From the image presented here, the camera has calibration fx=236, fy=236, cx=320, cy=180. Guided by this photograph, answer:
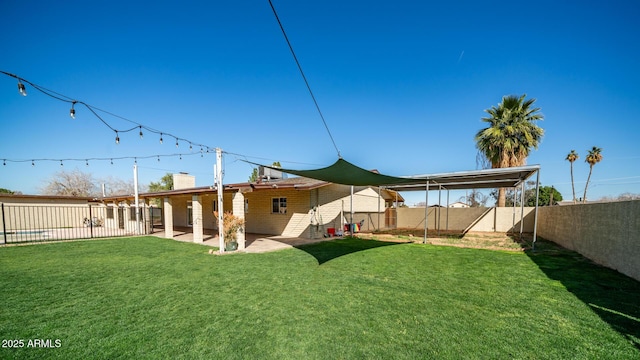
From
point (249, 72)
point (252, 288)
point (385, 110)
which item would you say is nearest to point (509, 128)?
point (385, 110)

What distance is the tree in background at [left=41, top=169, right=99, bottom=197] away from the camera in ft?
92.0

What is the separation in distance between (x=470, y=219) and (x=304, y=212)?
9.98 metres

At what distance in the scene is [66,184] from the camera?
28156 millimetres

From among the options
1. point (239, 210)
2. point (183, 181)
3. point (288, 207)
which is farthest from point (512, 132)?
point (183, 181)

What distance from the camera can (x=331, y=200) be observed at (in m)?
11.8

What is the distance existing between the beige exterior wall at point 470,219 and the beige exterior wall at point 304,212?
3661 mm

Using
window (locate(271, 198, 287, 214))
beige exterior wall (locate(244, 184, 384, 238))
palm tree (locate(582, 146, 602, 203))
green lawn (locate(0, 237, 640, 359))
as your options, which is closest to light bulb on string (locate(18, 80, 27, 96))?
green lawn (locate(0, 237, 640, 359))

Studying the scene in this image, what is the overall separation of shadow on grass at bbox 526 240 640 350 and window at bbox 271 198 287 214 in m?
9.02

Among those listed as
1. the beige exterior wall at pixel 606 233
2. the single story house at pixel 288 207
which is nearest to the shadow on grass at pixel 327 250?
the single story house at pixel 288 207

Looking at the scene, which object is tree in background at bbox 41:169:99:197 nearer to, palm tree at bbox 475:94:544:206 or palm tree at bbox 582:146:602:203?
palm tree at bbox 475:94:544:206

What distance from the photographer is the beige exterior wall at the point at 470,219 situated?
41.2 ft

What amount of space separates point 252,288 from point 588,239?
8.62m

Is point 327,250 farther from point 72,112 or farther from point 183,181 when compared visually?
point 183,181

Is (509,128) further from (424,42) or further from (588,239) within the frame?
(588,239)
